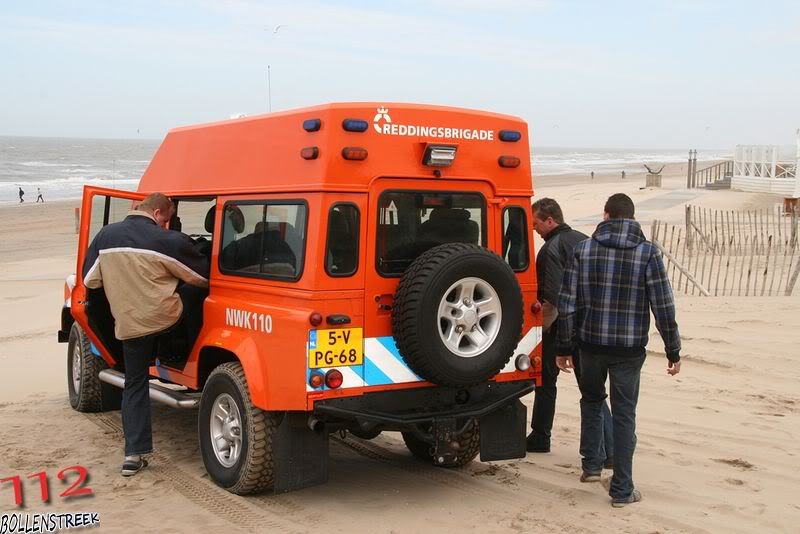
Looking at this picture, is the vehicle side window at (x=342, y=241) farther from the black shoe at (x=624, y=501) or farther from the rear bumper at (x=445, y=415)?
the black shoe at (x=624, y=501)

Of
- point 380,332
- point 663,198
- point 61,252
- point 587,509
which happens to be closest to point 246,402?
point 380,332

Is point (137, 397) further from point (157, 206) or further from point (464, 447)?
point (464, 447)

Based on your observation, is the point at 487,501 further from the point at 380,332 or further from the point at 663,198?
the point at 663,198

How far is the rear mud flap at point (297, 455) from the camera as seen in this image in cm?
536

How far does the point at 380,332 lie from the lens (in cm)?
537

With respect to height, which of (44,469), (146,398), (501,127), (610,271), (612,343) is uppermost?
(501,127)

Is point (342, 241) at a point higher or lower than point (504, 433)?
higher

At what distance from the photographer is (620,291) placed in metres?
5.39

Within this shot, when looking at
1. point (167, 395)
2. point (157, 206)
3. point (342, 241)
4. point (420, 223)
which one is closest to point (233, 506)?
point (167, 395)

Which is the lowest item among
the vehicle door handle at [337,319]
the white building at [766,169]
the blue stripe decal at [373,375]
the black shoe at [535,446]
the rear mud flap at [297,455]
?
the black shoe at [535,446]

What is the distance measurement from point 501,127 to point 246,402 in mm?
2483

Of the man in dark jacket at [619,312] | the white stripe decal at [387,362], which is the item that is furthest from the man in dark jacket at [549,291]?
the white stripe decal at [387,362]

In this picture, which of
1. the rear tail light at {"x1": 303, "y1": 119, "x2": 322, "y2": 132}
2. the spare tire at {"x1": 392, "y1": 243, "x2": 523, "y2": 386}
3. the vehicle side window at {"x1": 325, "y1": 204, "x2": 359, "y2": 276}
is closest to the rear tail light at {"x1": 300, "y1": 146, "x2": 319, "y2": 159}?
the rear tail light at {"x1": 303, "y1": 119, "x2": 322, "y2": 132}

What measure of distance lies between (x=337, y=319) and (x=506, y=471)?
6.33ft
